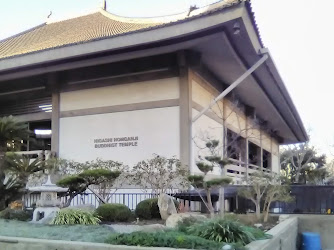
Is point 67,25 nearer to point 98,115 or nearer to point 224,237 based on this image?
point 98,115

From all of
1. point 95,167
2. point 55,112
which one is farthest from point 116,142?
point 55,112

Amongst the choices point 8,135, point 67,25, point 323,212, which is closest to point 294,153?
point 67,25

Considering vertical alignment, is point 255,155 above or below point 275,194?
above

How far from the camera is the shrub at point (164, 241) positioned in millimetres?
5746

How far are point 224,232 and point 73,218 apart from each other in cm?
420

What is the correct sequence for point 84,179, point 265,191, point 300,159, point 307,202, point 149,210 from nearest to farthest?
point 149,210
point 84,179
point 265,191
point 307,202
point 300,159

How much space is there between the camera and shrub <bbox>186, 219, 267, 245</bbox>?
6.33 m

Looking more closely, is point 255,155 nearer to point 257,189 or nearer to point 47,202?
point 257,189

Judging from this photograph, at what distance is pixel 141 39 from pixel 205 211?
5971 mm

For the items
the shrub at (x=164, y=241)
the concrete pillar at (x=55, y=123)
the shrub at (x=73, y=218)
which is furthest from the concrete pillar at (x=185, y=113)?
the shrub at (x=164, y=241)

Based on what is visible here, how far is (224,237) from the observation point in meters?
6.38

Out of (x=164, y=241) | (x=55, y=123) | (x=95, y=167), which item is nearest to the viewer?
(x=164, y=241)

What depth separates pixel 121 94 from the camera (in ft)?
51.9

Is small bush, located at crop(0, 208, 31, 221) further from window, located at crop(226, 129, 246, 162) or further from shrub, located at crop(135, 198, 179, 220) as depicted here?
window, located at crop(226, 129, 246, 162)
